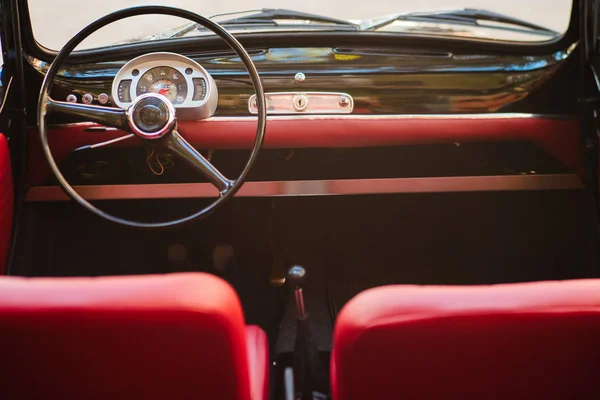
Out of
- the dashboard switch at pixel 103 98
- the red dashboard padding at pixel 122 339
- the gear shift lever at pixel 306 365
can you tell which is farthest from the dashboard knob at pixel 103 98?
the red dashboard padding at pixel 122 339

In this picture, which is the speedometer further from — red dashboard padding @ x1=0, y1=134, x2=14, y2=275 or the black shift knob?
the black shift knob

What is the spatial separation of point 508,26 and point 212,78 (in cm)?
106

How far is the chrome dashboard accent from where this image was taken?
170cm

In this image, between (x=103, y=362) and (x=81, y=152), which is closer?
(x=103, y=362)

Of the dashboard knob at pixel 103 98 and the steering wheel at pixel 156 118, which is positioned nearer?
the steering wheel at pixel 156 118

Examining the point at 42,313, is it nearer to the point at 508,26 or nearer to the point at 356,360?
the point at 356,360

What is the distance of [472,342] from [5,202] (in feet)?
4.93

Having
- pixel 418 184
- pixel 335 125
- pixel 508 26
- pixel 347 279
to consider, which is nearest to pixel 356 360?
pixel 335 125

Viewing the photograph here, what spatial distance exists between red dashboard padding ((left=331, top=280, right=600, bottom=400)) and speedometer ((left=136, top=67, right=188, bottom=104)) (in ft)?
3.57

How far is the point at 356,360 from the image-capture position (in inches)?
27.4

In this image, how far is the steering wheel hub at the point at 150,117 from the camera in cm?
137

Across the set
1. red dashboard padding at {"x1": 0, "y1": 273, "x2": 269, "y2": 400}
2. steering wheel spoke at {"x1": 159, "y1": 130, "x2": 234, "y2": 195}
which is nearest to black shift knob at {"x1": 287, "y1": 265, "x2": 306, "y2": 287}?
red dashboard padding at {"x1": 0, "y1": 273, "x2": 269, "y2": 400}

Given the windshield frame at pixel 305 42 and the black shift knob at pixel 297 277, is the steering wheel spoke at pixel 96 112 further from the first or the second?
the black shift knob at pixel 297 277

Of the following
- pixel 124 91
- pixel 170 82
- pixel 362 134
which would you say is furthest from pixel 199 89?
pixel 362 134
